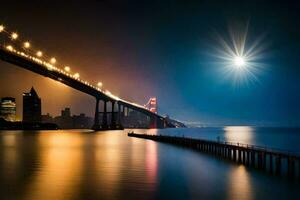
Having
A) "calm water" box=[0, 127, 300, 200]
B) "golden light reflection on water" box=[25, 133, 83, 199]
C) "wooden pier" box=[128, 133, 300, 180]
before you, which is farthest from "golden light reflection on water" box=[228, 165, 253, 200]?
"golden light reflection on water" box=[25, 133, 83, 199]

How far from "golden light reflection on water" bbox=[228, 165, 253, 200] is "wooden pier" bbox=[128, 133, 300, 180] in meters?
2.39

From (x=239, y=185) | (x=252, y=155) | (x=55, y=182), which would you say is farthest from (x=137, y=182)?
(x=252, y=155)

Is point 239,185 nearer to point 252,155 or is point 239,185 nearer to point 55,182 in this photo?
point 55,182

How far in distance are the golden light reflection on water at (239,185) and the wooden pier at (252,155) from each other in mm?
2388

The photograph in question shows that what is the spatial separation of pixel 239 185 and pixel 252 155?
11.1 meters

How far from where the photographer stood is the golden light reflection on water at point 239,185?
20642mm

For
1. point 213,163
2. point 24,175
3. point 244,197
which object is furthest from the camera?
point 213,163

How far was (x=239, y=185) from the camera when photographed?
2383 cm

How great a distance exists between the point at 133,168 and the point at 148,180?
7.02 meters

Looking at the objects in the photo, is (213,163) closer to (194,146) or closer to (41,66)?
(194,146)

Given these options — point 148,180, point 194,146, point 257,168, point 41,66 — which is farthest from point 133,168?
point 41,66

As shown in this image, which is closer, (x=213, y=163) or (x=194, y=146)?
(x=213, y=163)

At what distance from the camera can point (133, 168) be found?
3175cm

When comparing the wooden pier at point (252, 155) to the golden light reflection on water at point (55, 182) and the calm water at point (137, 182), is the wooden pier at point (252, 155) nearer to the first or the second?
the calm water at point (137, 182)
